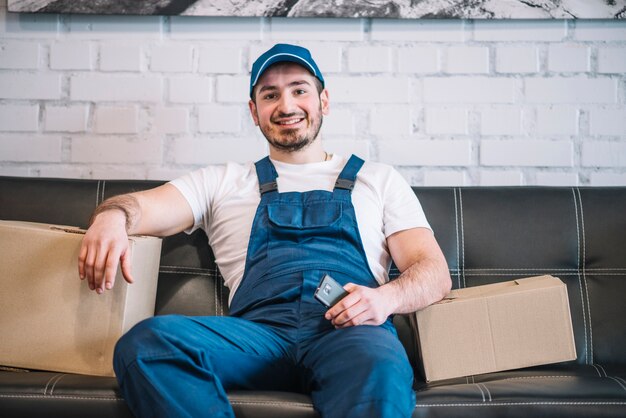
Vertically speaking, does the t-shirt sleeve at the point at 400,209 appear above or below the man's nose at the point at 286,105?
below

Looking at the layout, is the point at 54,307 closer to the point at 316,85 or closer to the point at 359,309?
the point at 359,309

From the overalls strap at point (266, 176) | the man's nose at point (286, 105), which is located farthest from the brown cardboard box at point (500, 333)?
the man's nose at point (286, 105)

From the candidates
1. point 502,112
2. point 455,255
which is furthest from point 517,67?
point 455,255

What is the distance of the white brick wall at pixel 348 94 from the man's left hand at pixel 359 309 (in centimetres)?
91

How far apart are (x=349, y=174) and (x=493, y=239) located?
48 cm

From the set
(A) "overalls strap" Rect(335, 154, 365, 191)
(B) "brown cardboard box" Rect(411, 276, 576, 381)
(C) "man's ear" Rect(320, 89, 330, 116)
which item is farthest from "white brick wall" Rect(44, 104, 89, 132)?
(B) "brown cardboard box" Rect(411, 276, 576, 381)

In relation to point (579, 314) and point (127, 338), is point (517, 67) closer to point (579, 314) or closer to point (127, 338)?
point (579, 314)

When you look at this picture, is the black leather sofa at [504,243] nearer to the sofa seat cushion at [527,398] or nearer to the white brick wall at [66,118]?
the sofa seat cushion at [527,398]

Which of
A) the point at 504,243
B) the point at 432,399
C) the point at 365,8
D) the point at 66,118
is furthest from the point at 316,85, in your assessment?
the point at 432,399

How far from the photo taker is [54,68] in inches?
96.4

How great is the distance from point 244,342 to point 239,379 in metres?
0.09

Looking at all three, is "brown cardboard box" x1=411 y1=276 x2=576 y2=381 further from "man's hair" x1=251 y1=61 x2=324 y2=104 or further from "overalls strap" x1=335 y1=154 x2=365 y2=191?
"man's hair" x1=251 y1=61 x2=324 y2=104

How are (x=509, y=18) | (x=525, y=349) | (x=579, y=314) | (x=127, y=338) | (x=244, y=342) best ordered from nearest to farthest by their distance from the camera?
1. (x=127, y=338)
2. (x=244, y=342)
3. (x=525, y=349)
4. (x=579, y=314)
5. (x=509, y=18)

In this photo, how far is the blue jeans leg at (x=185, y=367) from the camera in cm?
138
